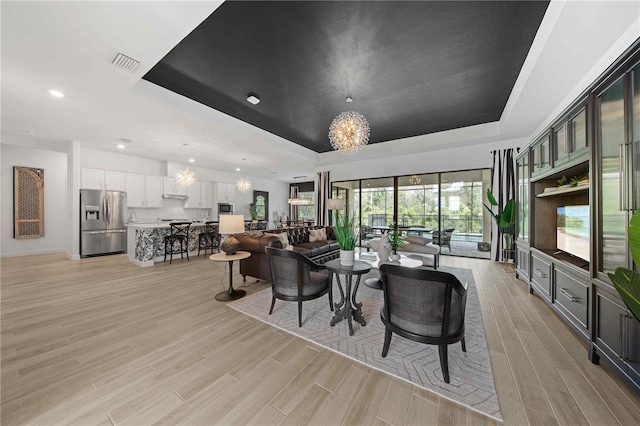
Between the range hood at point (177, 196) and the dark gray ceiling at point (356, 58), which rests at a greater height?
the dark gray ceiling at point (356, 58)

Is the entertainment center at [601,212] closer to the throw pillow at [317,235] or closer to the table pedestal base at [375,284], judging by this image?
the table pedestal base at [375,284]

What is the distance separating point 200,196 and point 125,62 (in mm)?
6673

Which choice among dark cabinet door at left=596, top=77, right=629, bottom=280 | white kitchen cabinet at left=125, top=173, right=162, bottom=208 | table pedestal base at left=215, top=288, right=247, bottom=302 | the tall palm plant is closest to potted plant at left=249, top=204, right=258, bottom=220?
white kitchen cabinet at left=125, top=173, right=162, bottom=208

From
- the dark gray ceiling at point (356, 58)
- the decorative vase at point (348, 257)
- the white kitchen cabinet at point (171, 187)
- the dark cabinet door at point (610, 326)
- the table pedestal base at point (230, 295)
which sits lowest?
the table pedestal base at point (230, 295)

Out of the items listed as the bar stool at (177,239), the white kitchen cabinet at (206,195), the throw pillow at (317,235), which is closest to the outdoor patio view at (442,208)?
the throw pillow at (317,235)

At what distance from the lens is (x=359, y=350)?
2.11m

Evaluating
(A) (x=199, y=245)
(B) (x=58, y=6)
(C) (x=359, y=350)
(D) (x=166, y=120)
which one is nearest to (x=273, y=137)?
(D) (x=166, y=120)

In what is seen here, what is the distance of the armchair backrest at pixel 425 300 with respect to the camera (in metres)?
1.67

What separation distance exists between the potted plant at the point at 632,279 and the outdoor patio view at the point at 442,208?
5465 mm

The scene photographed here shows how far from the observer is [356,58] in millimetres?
2859

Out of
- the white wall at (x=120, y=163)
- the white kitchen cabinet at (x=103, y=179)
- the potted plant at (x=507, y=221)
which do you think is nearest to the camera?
the potted plant at (x=507, y=221)

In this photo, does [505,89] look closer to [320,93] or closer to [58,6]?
[320,93]

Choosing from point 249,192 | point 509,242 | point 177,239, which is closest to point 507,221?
point 509,242

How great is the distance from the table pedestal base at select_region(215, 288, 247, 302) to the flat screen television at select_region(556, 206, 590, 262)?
4.12 metres
